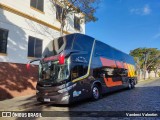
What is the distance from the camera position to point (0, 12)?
13367 mm

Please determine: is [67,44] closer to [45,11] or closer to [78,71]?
[78,71]

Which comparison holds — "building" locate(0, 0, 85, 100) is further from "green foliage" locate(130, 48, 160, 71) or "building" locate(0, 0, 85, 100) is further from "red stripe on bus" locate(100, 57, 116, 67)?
"green foliage" locate(130, 48, 160, 71)

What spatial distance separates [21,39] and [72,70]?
6.59 metres

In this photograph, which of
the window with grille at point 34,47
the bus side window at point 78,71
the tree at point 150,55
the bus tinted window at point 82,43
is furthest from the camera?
the tree at point 150,55

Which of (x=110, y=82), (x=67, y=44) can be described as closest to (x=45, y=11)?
(x=67, y=44)

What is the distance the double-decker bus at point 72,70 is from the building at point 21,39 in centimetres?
373

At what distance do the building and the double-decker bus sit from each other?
3727 millimetres

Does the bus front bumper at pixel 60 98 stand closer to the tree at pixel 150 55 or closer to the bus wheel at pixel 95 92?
the bus wheel at pixel 95 92

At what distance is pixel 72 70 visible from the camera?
10.1 metres

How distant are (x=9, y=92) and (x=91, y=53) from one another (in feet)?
20.4

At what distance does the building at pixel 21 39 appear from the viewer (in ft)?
44.4

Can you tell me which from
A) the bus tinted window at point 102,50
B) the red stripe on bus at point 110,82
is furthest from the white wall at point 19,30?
the red stripe on bus at point 110,82

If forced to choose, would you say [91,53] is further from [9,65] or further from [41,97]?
[9,65]

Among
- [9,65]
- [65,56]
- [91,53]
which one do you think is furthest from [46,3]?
[65,56]
